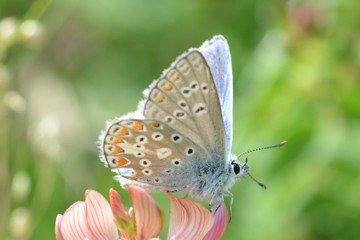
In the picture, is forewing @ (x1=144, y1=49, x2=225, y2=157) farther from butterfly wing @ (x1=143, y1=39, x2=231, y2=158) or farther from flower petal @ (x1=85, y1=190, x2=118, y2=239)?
flower petal @ (x1=85, y1=190, x2=118, y2=239)

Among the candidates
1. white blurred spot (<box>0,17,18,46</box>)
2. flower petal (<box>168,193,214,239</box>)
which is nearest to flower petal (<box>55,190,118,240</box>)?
flower petal (<box>168,193,214,239</box>)

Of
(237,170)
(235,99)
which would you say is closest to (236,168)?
(237,170)

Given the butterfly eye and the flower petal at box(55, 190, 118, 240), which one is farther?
the butterfly eye

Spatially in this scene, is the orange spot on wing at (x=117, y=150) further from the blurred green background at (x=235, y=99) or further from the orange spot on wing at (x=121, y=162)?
the blurred green background at (x=235, y=99)

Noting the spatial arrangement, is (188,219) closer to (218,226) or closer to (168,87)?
(218,226)

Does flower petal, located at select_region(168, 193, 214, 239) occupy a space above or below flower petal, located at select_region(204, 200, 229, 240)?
above

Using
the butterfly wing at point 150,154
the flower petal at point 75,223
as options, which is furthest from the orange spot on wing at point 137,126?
the flower petal at point 75,223

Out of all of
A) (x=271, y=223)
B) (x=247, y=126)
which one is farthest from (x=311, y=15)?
(x=271, y=223)
